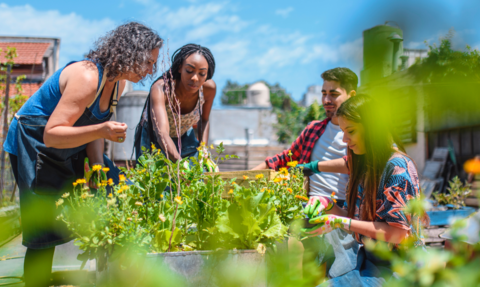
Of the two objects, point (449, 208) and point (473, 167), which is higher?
point (473, 167)

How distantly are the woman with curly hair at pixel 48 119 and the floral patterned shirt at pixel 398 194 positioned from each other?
3.72 ft

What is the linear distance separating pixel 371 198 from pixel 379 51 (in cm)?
128

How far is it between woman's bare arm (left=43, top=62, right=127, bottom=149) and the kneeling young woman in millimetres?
839

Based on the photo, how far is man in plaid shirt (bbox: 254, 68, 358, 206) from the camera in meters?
2.26

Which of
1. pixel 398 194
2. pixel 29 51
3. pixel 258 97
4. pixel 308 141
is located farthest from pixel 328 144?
pixel 258 97

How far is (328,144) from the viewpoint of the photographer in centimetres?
237

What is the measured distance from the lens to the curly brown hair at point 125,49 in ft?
5.19

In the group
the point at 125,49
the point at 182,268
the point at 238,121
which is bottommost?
the point at 182,268

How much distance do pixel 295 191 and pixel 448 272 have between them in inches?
41.1

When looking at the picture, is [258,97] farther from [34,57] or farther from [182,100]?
[182,100]

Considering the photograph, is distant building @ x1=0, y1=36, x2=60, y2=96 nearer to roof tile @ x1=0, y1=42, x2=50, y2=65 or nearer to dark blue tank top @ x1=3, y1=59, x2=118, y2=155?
roof tile @ x1=0, y1=42, x2=50, y2=65

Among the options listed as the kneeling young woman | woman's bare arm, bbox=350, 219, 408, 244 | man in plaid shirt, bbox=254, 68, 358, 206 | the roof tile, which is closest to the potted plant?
man in plaid shirt, bbox=254, 68, 358, 206

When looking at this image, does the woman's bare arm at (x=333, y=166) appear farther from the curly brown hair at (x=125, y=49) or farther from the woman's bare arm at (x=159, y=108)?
the curly brown hair at (x=125, y=49)

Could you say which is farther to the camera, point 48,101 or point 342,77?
point 342,77
